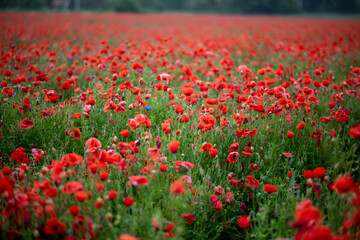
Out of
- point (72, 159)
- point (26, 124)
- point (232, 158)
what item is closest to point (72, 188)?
point (72, 159)

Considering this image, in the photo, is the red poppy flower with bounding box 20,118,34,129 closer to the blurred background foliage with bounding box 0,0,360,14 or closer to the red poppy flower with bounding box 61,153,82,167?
the red poppy flower with bounding box 61,153,82,167

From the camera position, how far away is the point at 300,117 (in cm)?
275

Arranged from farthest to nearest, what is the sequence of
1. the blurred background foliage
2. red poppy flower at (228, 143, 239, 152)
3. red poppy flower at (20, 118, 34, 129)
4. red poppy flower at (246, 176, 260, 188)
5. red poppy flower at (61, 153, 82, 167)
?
1. the blurred background foliage
2. red poppy flower at (20, 118, 34, 129)
3. red poppy flower at (228, 143, 239, 152)
4. red poppy flower at (246, 176, 260, 188)
5. red poppy flower at (61, 153, 82, 167)

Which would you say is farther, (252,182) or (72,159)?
(252,182)

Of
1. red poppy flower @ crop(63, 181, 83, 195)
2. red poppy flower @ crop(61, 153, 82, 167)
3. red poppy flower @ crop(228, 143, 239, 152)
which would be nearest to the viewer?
red poppy flower @ crop(63, 181, 83, 195)

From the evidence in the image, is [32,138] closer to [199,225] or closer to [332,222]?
[199,225]

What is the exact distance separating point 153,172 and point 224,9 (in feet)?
157

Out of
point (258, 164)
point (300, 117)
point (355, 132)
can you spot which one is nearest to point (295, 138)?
point (300, 117)

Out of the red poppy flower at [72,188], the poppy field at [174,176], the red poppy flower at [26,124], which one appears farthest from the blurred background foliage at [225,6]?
the red poppy flower at [72,188]

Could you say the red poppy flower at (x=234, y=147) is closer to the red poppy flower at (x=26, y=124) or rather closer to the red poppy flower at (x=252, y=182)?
the red poppy flower at (x=252, y=182)

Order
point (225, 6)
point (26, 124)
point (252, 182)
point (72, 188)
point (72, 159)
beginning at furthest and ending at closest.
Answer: point (225, 6)
point (26, 124)
point (252, 182)
point (72, 159)
point (72, 188)

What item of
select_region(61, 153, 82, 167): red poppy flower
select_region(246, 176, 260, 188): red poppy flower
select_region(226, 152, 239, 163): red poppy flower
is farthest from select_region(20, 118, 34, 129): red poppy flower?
select_region(246, 176, 260, 188): red poppy flower

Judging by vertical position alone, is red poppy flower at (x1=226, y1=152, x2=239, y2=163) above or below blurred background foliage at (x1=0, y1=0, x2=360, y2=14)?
below

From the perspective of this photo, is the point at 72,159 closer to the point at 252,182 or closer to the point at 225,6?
the point at 252,182
